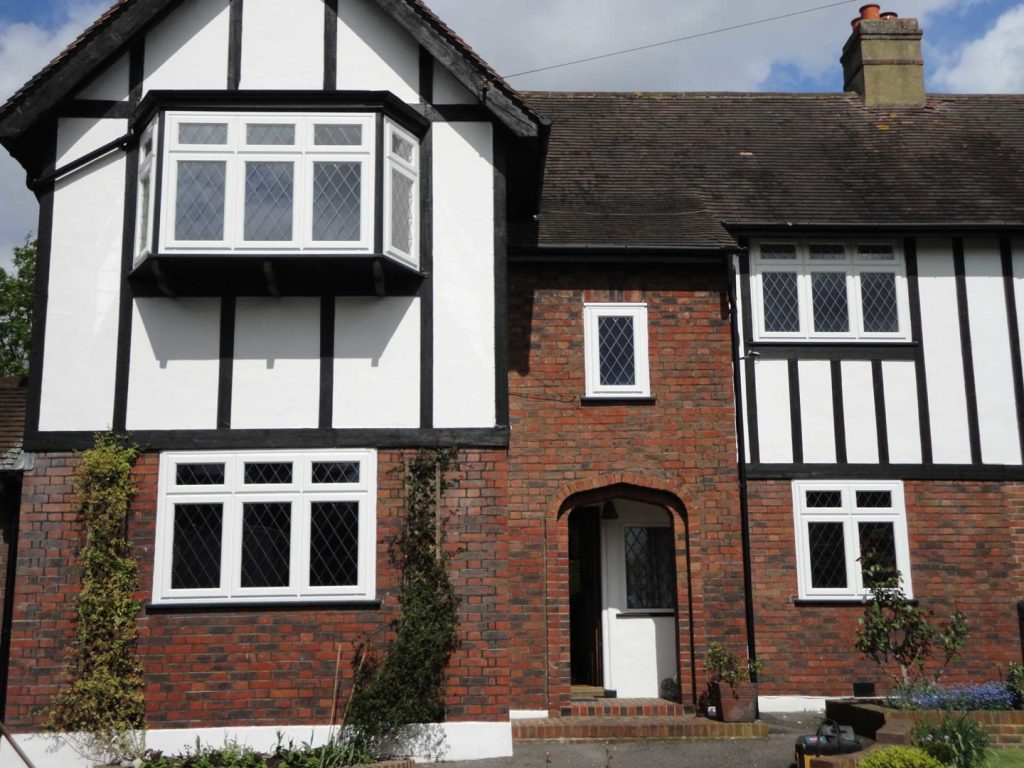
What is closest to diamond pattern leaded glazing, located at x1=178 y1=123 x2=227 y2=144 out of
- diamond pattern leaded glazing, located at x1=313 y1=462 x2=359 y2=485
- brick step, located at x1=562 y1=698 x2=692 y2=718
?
diamond pattern leaded glazing, located at x1=313 y1=462 x2=359 y2=485

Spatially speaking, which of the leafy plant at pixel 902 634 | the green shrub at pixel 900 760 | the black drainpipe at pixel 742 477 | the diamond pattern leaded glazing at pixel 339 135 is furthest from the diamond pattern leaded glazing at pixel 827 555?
the diamond pattern leaded glazing at pixel 339 135

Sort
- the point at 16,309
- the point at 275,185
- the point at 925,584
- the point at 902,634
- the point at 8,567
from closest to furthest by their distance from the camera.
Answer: the point at 275,185
the point at 8,567
the point at 902,634
the point at 925,584
the point at 16,309

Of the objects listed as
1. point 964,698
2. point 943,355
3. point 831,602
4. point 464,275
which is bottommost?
point 964,698

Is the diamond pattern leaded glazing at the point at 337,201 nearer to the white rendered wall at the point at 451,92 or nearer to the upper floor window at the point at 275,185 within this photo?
the upper floor window at the point at 275,185

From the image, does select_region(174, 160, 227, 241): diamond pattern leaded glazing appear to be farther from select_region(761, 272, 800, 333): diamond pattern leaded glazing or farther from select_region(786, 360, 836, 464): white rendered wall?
select_region(786, 360, 836, 464): white rendered wall

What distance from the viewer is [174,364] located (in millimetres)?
10781

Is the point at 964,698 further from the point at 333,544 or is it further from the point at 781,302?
Answer: the point at 333,544

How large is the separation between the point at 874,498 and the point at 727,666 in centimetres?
300

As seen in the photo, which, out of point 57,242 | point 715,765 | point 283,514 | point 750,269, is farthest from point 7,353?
point 715,765

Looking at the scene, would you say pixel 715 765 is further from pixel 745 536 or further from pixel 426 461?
pixel 426 461

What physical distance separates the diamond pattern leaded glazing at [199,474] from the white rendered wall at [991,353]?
30.7ft

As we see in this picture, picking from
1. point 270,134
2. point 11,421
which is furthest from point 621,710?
point 11,421

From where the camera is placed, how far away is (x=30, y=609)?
10156mm

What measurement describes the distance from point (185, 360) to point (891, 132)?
11.4 meters
